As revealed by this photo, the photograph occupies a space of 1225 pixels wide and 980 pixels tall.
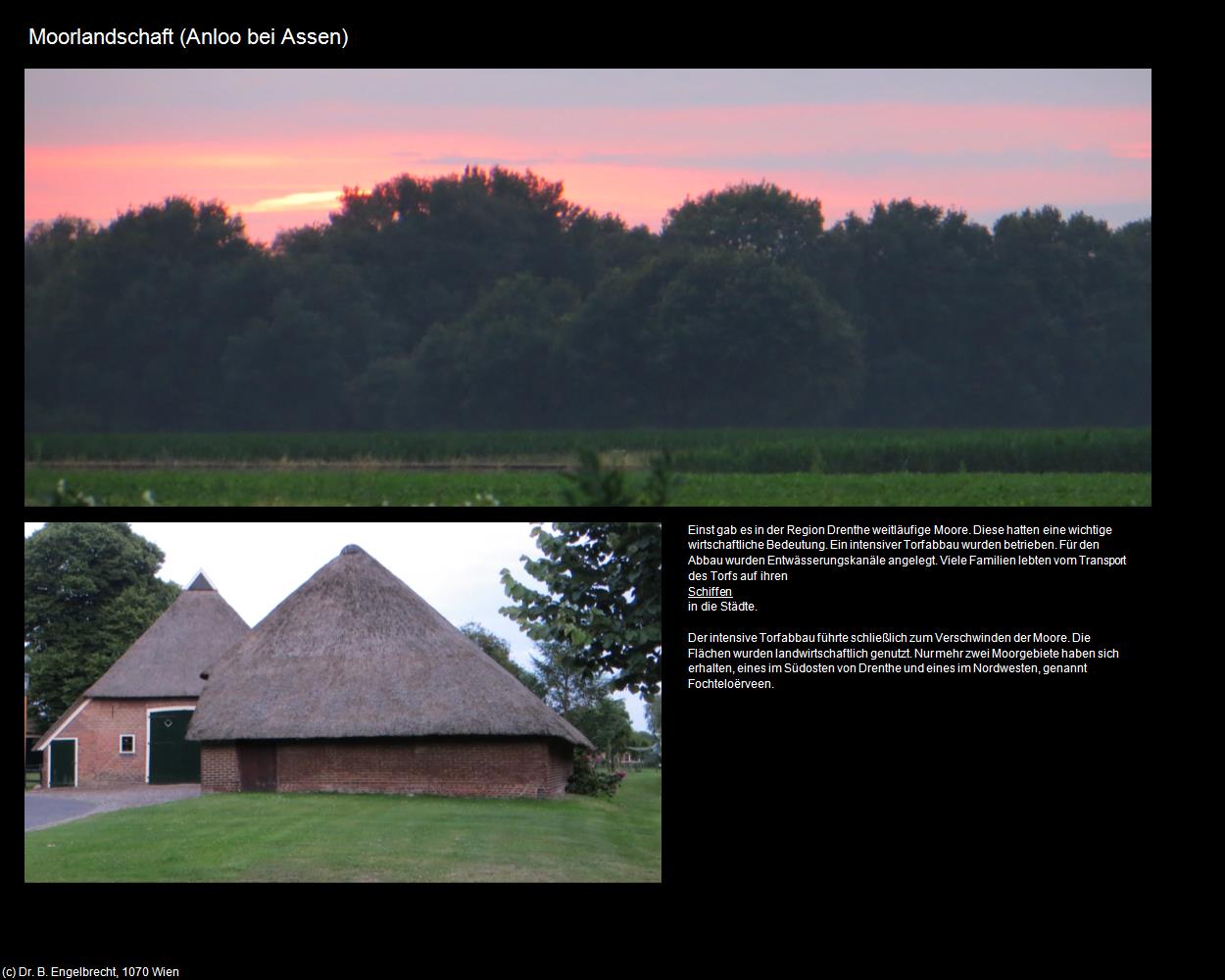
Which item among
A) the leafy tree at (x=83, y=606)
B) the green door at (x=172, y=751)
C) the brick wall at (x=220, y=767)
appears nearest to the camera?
the brick wall at (x=220, y=767)

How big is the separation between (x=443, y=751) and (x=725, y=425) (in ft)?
34.8

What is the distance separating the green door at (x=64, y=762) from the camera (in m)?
27.5

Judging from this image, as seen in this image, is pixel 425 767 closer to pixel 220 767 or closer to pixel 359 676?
pixel 359 676

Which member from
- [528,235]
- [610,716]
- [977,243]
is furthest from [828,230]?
[610,716]

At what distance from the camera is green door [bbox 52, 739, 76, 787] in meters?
27.5

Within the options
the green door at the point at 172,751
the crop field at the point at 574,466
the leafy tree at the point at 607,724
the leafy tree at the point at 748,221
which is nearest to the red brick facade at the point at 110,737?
the green door at the point at 172,751

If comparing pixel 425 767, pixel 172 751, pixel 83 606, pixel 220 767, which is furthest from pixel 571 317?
pixel 172 751

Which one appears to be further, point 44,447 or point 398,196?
point 398,196

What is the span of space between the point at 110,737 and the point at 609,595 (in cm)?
1960

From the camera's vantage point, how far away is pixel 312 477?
19.7m

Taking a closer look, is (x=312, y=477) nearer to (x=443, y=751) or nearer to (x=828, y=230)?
(x=443, y=751)

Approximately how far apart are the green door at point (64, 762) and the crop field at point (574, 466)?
343 inches

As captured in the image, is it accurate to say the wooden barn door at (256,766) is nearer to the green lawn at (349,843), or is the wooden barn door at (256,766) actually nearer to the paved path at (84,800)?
the paved path at (84,800)

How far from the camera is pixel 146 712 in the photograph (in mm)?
27250
